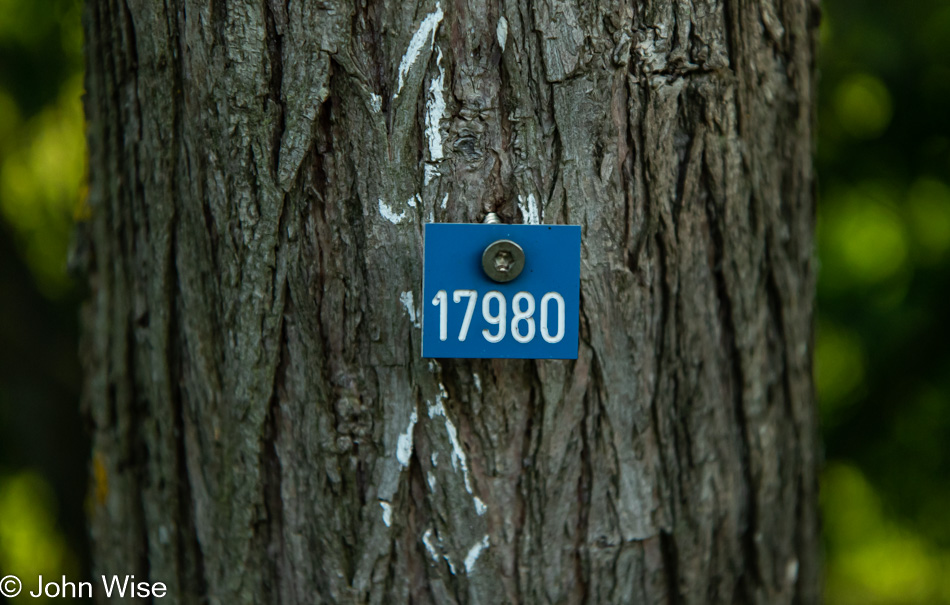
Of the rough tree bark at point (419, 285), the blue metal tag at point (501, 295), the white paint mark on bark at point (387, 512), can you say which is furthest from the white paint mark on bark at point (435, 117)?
the white paint mark on bark at point (387, 512)

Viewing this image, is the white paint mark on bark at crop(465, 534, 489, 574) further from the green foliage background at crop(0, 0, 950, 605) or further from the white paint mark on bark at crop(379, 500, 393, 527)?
the green foliage background at crop(0, 0, 950, 605)

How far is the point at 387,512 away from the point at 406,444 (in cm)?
10

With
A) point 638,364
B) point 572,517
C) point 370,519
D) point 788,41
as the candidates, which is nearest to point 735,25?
point 788,41

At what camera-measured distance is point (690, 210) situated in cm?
102

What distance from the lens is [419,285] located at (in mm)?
949

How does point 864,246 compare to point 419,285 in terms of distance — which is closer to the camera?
point 419,285

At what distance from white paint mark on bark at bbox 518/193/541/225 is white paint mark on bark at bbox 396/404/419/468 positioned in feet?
1.01

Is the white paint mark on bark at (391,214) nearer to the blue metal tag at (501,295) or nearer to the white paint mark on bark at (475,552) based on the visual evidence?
the blue metal tag at (501,295)

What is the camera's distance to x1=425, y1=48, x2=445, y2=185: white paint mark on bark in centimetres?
92

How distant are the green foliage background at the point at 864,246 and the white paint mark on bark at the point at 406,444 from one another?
4.89ft

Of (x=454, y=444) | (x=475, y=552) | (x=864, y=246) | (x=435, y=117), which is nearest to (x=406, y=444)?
(x=454, y=444)

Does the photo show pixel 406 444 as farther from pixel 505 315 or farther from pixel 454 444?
pixel 505 315

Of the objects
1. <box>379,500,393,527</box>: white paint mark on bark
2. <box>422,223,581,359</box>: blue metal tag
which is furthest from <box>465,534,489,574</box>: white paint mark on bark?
<box>422,223,581,359</box>: blue metal tag

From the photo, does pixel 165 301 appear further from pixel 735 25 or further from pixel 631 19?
pixel 735 25
